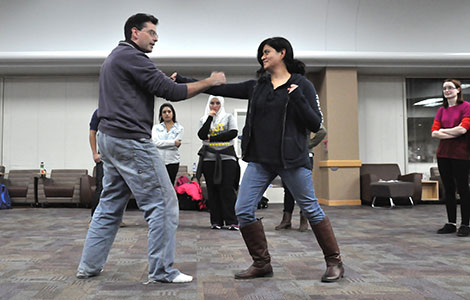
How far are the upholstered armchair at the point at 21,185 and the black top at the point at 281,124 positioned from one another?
6.82 metres

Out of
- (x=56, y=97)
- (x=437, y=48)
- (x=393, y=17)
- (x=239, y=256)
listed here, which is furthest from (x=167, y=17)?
(x=239, y=256)

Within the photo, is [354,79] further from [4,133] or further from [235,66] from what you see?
[4,133]

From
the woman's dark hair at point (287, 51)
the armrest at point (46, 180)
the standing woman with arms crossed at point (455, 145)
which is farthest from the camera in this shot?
the armrest at point (46, 180)

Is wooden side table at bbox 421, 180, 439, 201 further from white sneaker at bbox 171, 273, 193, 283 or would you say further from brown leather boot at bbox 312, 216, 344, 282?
white sneaker at bbox 171, 273, 193, 283

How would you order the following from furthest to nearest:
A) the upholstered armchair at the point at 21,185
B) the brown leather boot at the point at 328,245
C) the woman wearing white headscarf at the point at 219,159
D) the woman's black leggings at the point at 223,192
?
the upholstered armchair at the point at 21,185, the woman's black leggings at the point at 223,192, the woman wearing white headscarf at the point at 219,159, the brown leather boot at the point at 328,245

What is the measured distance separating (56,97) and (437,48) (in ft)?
25.7

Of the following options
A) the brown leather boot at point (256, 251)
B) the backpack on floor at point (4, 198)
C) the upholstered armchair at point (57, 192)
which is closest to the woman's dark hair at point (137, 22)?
the brown leather boot at point (256, 251)

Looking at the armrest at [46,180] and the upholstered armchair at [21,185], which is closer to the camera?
the upholstered armchair at [21,185]

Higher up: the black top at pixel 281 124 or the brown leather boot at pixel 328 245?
the black top at pixel 281 124

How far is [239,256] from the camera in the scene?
300 cm

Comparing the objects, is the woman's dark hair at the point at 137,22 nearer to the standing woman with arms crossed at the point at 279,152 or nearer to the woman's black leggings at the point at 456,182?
the standing woman with arms crossed at the point at 279,152

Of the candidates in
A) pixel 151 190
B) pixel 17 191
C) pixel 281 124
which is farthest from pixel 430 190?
pixel 17 191

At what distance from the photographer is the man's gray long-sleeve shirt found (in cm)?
219

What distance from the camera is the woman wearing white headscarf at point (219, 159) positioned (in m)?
4.30
